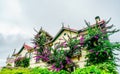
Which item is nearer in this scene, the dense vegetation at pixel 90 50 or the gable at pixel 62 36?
the dense vegetation at pixel 90 50

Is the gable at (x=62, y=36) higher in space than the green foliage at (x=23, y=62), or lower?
higher

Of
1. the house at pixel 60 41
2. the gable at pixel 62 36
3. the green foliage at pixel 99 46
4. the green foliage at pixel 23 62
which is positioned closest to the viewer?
the green foliage at pixel 99 46

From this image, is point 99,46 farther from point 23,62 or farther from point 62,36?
point 23,62

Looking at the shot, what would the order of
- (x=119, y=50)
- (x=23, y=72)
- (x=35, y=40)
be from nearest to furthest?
(x=23, y=72), (x=119, y=50), (x=35, y=40)

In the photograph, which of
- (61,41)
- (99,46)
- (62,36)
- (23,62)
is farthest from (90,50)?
(23,62)

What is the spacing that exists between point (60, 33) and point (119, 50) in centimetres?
1138

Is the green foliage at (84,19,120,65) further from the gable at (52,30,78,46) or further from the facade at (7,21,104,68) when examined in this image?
the gable at (52,30,78,46)

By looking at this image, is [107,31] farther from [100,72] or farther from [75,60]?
[100,72]

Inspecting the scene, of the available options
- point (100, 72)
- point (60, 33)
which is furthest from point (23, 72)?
point (60, 33)

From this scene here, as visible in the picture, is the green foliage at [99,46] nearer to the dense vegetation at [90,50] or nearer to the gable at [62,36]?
the dense vegetation at [90,50]

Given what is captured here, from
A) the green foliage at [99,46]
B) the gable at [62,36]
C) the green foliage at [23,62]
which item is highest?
the gable at [62,36]

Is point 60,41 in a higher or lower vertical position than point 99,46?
higher

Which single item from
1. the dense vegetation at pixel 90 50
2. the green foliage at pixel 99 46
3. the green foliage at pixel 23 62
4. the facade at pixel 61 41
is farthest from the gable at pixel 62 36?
the green foliage at pixel 23 62

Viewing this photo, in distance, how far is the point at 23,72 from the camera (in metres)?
11.5
